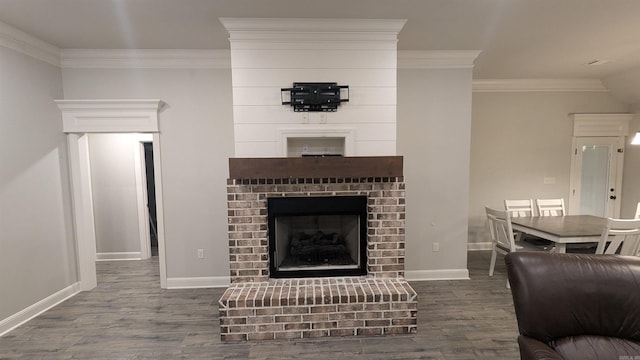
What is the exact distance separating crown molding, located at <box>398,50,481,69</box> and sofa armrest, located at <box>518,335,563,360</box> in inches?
116

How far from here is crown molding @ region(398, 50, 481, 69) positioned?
3.45m

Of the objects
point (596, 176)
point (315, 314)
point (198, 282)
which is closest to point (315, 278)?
point (315, 314)

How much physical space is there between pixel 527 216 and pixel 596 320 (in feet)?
9.42

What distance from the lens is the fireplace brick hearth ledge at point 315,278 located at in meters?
2.53

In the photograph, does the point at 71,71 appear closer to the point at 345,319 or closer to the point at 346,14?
the point at 346,14

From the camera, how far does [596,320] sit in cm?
158

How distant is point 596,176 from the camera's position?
4.95m

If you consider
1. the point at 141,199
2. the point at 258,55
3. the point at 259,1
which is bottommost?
the point at 141,199

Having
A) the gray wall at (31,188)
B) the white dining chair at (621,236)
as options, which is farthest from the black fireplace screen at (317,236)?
the gray wall at (31,188)

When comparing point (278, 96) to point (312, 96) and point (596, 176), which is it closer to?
point (312, 96)

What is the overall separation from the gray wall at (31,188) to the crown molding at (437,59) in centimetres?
390

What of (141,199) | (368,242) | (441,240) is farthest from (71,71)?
(441,240)

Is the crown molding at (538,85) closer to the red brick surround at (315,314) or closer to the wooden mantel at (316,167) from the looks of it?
the wooden mantel at (316,167)

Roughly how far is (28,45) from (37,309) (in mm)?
2633
